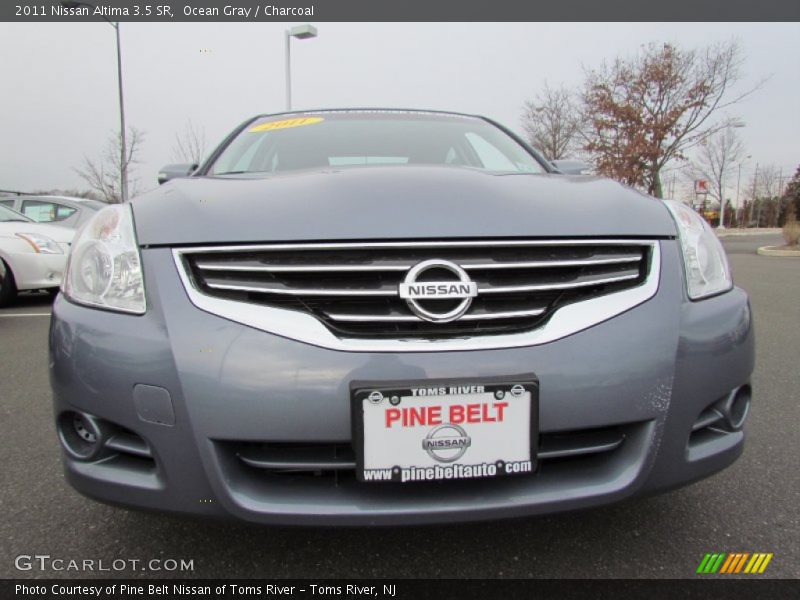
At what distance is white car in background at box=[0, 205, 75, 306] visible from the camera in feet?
18.7

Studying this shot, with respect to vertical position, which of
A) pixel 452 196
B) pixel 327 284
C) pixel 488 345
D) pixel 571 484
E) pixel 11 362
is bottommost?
pixel 11 362

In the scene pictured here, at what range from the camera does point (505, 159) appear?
7.85 ft

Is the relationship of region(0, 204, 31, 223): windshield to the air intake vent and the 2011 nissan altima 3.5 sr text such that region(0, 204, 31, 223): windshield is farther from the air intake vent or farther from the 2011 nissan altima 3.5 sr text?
the air intake vent

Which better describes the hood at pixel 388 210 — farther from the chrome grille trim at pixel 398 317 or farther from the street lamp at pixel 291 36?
the street lamp at pixel 291 36

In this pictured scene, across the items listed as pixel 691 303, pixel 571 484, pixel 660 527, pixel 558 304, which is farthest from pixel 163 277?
pixel 660 527

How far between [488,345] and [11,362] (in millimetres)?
3486

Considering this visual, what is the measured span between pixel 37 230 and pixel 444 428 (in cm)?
616

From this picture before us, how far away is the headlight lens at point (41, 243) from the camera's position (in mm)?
5770

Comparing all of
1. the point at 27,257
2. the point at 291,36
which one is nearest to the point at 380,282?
the point at 27,257

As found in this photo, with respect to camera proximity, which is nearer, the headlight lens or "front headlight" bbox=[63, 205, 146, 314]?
"front headlight" bbox=[63, 205, 146, 314]

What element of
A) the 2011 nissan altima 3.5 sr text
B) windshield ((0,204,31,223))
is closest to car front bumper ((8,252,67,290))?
windshield ((0,204,31,223))

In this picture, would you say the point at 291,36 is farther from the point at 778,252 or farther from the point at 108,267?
the point at 778,252

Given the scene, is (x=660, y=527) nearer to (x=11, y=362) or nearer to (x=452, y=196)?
(x=452, y=196)

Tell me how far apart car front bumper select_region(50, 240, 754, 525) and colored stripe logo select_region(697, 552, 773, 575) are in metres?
0.34
